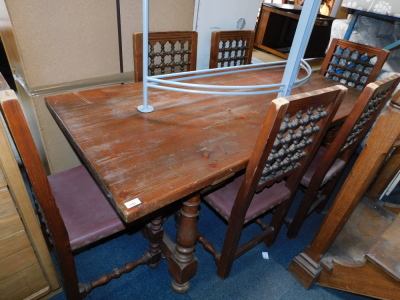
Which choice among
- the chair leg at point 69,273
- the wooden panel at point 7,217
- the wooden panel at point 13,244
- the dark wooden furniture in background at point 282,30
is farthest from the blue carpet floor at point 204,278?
the dark wooden furniture in background at point 282,30

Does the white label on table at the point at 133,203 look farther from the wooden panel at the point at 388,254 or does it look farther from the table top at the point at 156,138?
the wooden panel at the point at 388,254

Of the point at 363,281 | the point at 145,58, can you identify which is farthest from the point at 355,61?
→ the point at 145,58

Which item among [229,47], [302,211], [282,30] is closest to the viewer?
[302,211]

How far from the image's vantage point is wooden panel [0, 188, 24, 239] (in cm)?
88

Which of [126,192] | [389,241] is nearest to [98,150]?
[126,192]

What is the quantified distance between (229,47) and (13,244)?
1.73m

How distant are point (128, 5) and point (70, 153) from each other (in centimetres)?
98

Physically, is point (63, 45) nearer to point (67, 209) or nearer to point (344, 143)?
point (67, 209)

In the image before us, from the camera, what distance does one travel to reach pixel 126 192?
2.68ft

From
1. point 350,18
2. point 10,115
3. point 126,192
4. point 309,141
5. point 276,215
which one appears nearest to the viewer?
point 10,115

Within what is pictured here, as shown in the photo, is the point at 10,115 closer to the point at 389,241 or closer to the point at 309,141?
the point at 309,141

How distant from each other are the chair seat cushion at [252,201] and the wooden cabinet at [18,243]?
722 mm

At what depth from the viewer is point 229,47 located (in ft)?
6.56

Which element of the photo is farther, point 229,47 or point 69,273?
point 229,47
